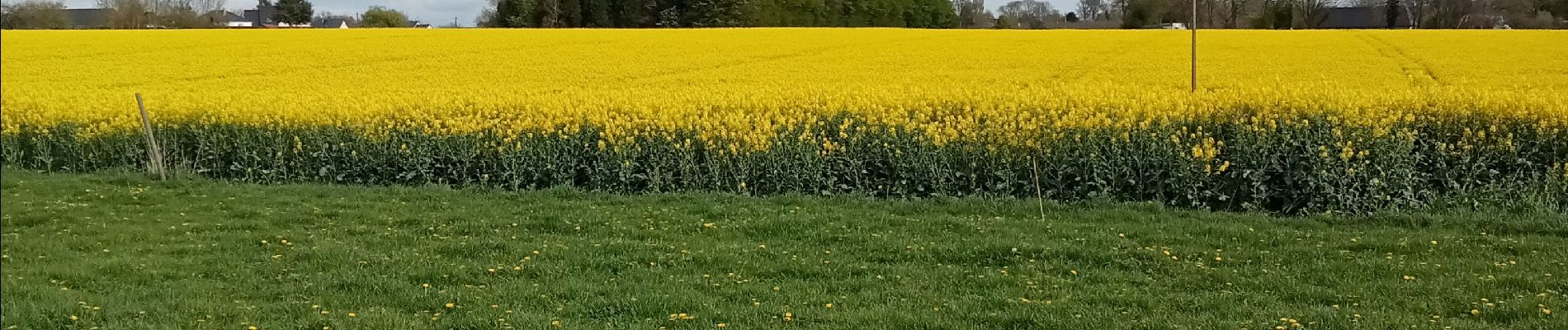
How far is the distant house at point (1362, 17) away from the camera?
142 ft

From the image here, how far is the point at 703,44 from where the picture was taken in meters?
26.6

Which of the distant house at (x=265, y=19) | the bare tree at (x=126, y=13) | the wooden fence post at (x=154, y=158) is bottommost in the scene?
the wooden fence post at (x=154, y=158)

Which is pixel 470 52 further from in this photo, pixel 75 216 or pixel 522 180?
pixel 75 216

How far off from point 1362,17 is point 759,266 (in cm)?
4914

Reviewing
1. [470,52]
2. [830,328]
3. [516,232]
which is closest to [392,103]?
[516,232]

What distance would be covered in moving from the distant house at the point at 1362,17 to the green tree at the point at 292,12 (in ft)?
131

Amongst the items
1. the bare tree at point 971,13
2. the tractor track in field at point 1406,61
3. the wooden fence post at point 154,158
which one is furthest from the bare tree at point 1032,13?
the wooden fence post at point 154,158

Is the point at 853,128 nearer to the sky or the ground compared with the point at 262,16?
nearer to the ground

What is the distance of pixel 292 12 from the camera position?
141 ft

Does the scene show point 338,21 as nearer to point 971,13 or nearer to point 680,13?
point 680,13

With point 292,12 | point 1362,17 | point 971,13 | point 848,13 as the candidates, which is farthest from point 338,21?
point 1362,17

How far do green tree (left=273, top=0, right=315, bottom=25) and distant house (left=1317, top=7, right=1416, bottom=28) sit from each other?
3998 cm

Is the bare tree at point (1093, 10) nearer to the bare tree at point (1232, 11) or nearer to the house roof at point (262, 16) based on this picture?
the bare tree at point (1232, 11)

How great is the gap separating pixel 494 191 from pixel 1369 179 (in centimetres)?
756
